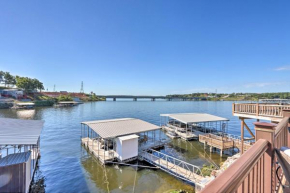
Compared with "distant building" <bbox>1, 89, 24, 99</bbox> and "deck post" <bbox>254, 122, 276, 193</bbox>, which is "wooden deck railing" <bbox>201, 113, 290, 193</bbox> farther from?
"distant building" <bbox>1, 89, 24, 99</bbox>

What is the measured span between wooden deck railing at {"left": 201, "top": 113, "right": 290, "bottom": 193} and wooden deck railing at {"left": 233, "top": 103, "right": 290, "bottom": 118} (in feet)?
31.6

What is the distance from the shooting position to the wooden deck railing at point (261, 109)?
33.5ft

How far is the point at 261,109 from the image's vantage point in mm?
11211

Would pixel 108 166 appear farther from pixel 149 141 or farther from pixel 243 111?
pixel 243 111

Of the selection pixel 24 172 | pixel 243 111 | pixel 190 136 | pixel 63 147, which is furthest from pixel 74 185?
pixel 190 136

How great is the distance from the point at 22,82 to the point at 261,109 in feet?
311

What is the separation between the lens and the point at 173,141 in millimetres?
22391

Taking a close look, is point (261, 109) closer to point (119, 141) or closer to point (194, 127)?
point (119, 141)

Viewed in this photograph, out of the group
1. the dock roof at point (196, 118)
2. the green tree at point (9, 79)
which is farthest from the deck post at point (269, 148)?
the green tree at point (9, 79)

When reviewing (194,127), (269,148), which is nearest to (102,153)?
(269,148)

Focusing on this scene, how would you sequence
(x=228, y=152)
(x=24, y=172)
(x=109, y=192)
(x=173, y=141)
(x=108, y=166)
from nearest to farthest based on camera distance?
1. (x=24, y=172)
2. (x=109, y=192)
3. (x=108, y=166)
4. (x=228, y=152)
5. (x=173, y=141)

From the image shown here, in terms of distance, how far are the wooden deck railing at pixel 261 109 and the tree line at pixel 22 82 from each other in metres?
92.9

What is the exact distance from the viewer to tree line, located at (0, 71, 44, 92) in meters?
77.7

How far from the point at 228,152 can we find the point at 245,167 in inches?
769
